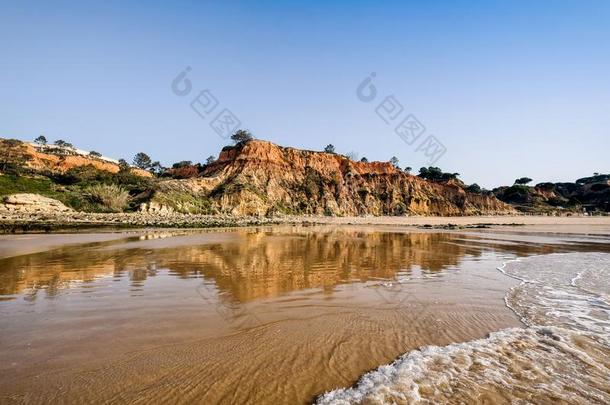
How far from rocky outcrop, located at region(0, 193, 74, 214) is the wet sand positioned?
2572 centimetres

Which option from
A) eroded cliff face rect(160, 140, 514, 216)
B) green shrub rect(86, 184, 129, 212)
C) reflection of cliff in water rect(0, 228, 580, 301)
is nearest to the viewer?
reflection of cliff in water rect(0, 228, 580, 301)

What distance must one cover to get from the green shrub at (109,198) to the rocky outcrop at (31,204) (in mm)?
2992

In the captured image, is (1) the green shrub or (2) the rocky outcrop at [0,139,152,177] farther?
(2) the rocky outcrop at [0,139,152,177]

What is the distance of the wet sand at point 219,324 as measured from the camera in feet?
10.5

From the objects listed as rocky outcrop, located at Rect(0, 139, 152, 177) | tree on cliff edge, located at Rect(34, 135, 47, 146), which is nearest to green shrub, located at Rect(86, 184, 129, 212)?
rocky outcrop, located at Rect(0, 139, 152, 177)

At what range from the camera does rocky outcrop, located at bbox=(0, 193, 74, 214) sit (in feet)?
96.1

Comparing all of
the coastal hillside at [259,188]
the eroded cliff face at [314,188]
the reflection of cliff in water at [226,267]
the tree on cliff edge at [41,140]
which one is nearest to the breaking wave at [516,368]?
the reflection of cliff in water at [226,267]

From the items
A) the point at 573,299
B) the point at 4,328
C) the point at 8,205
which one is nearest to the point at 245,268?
the point at 4,328

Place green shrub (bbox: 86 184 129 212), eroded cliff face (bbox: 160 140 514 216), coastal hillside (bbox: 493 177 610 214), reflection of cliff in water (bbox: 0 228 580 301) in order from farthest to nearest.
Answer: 1. coastal hillside (bbox: 493 177 610 214)
2. eroded cliff face (bbox: 160 140 514 216)
3. green shrub (bbox: 86 184 129 212)
4. reflection of cliff in water (bbox: 0 228 580 301)

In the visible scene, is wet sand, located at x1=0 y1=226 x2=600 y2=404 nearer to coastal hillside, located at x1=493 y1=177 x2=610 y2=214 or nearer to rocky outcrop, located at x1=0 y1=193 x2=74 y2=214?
rocky outcrop, located at x1=0 y1=193 x2=74 y2=214

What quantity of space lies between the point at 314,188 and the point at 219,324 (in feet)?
190

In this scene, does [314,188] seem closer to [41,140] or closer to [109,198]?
[109,198]

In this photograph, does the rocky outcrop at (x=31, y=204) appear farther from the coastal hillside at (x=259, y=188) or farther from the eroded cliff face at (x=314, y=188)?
the eroded cliff face at (x=314, y=188)

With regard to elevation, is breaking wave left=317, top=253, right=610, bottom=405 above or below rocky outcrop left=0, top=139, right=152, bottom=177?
below
